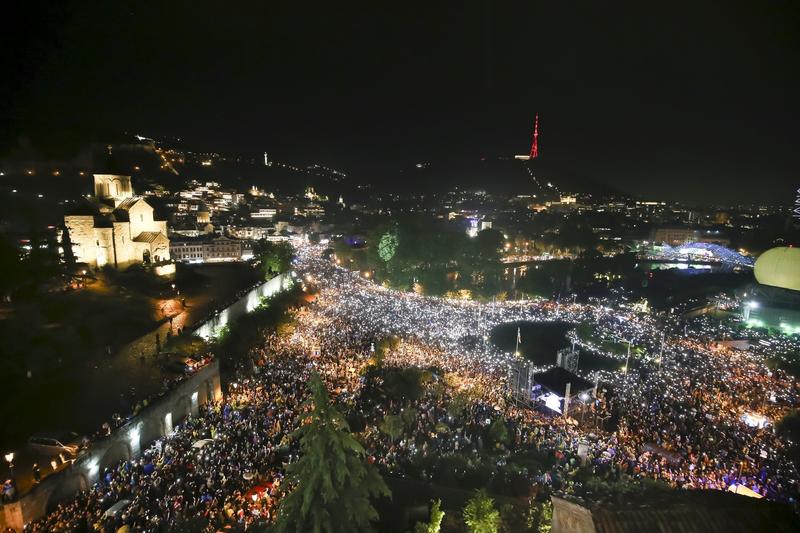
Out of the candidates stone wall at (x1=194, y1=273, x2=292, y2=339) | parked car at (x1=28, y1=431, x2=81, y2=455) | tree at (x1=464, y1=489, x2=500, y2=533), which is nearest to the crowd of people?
parked car at (x1=28, y1=431, x2=81, y2=455)

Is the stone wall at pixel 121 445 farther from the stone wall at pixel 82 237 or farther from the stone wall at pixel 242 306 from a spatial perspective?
the stone wall at pixel 82 237

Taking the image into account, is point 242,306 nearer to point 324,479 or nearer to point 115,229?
point 115,229

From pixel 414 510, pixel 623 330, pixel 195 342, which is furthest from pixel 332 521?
pixel 623 330

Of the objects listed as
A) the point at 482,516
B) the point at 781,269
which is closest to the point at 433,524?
the point at 482,516

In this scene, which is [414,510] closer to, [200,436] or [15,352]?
[200,436]

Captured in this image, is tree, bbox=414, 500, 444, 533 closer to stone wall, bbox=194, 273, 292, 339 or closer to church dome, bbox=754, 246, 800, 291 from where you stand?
stone wall, bbox=194, 273, 292, 339
